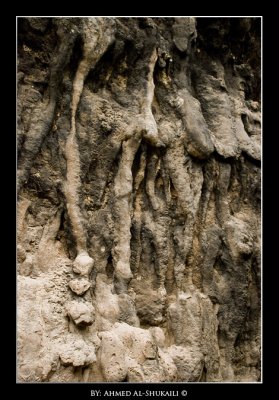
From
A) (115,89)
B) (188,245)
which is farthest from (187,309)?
Result: (115,89)

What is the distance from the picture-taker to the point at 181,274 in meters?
4.57

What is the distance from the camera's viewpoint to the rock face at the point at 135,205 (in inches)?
157

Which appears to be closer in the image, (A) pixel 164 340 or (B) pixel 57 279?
(B) pixel 57 279

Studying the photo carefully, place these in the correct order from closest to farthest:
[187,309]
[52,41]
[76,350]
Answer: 1. [76,350]
2. [52,41]
3. [187,309]

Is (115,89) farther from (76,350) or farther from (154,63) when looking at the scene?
(76,350)

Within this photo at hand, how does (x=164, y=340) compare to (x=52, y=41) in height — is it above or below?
below

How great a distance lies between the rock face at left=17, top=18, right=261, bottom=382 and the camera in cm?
399

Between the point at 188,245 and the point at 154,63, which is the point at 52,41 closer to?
the point at 154,63

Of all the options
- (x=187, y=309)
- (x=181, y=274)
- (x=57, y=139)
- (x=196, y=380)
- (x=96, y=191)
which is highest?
(x=57, y=139)

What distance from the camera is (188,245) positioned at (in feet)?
15.2

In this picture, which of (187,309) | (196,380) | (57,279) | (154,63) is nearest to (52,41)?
(154,63)

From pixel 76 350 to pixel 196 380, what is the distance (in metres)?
1.25

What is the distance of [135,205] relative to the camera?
4.55 metres

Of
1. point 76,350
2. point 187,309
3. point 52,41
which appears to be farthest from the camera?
point 187,309
